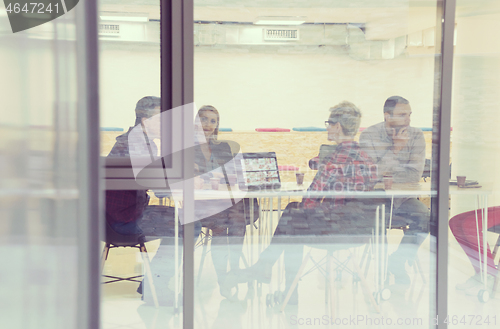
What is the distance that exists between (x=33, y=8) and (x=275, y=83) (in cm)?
115

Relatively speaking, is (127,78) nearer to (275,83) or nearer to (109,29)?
(109,29)

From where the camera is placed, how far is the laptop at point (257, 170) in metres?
2.07

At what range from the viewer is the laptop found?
207 cm

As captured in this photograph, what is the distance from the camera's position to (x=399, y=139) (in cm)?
217

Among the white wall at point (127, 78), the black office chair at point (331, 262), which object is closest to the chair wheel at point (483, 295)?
→ the black office chair at point (331, 262)

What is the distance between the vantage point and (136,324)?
2.06 meters

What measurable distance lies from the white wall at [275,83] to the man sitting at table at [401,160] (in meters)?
0.06

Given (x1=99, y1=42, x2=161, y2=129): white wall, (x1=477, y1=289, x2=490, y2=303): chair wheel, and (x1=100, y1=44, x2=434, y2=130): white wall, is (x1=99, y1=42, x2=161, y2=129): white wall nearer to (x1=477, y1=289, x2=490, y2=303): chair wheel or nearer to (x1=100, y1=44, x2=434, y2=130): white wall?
(x1=100, y1=44, x2=434, y2=130): white wall

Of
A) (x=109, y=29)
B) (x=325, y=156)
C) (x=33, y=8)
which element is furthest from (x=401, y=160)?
(x=33, y=8)

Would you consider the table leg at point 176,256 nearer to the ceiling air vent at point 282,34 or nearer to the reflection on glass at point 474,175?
the ceiling air vent at point 282,34

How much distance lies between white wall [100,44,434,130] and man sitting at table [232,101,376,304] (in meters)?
0.10

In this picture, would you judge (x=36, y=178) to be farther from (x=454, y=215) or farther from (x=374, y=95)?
(x=454, y=215)

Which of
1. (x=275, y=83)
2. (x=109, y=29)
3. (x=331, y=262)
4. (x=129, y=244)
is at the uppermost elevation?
(x=109, y=29)

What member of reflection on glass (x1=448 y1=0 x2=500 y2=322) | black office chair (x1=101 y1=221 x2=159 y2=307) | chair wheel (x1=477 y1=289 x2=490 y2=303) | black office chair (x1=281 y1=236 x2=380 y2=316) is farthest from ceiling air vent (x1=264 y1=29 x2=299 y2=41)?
chair wheel (x1=477 y1=289 x2=490 y2=303)
